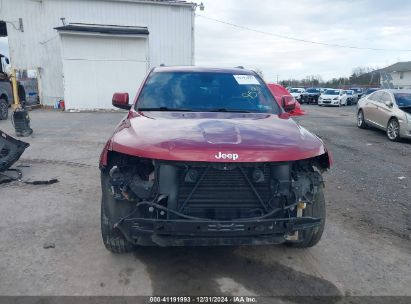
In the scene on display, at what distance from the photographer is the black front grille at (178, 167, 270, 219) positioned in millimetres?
2990

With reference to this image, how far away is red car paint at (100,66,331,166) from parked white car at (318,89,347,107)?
28.7 metres

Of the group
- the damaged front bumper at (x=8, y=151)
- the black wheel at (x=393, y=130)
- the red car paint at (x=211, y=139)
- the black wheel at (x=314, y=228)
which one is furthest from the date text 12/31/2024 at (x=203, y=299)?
the black wheel at (x=393, y=130)

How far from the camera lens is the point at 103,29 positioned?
19281mm

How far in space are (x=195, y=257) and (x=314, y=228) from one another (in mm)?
1167

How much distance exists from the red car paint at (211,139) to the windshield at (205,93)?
0.50m

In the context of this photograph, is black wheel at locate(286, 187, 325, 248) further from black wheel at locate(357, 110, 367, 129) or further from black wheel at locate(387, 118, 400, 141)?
black wheel at locate(357, 110, 367, 129)

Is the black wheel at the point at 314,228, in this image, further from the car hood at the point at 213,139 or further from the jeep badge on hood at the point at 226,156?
the jeep badge on hood at the point at 226,156

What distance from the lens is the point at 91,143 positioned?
32.1ft

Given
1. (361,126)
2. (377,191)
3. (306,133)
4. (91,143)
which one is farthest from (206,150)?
(361,126)

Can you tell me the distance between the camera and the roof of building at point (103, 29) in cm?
1867

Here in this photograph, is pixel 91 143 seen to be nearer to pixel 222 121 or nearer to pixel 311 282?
pixel 222 121

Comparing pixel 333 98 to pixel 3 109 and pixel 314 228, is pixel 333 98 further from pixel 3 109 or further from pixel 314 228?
pixel 314 228

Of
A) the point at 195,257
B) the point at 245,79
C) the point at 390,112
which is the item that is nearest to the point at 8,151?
the point at 245,79

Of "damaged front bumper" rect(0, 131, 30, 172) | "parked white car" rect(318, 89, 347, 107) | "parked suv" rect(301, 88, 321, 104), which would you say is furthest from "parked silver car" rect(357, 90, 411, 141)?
"parked suv" rect(301, 88, 321, 104)
